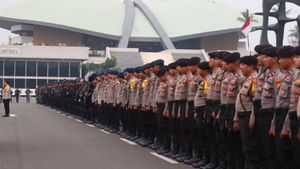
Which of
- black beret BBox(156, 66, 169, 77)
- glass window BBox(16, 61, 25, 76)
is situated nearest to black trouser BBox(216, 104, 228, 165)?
black beret BBox(156, 66, 169, 77)

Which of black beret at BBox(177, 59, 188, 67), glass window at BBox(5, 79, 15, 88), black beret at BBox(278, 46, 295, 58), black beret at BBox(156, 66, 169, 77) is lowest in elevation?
glass window at BBox(5, 79, 15, 88)

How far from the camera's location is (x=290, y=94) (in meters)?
7.93

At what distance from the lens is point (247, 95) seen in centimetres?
895

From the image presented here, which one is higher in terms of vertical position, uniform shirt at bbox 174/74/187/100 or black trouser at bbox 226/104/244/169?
uniform shirt at bbox 174/74/187/100

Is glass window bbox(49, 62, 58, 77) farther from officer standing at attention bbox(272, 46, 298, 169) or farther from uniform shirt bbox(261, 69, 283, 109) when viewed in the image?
officer standing at attention bbox(272, 46, 298, 169)

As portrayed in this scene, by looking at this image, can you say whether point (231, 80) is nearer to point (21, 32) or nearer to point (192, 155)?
point (192, 155)

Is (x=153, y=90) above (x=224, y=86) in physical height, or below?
below

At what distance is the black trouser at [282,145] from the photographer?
7.93m

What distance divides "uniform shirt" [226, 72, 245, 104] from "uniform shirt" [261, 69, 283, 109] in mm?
1169

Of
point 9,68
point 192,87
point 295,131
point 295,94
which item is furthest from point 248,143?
point 9,68

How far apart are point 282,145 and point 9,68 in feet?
263

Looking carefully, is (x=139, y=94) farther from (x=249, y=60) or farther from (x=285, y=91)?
(x=285, y=91)

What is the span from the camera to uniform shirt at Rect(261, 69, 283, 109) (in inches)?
326

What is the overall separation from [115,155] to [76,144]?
2382 mm
